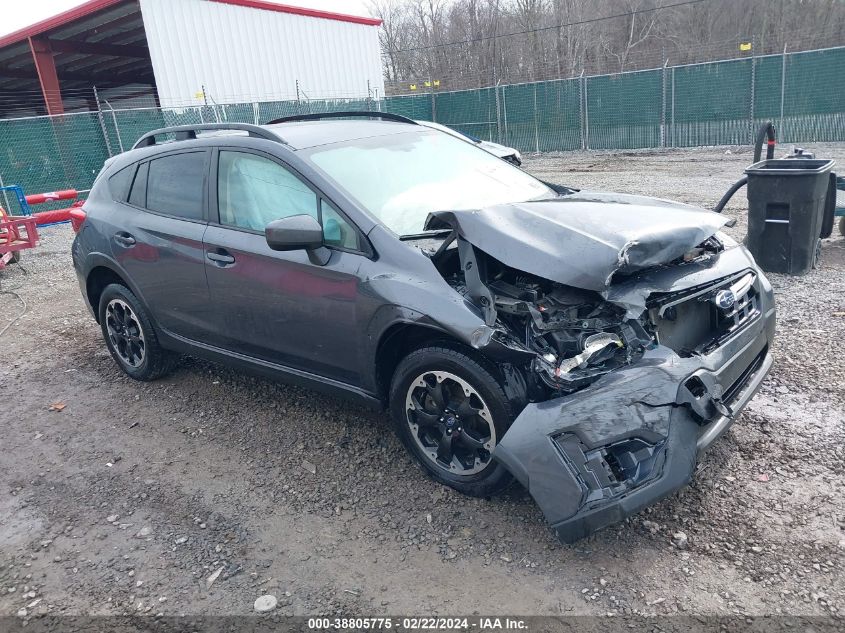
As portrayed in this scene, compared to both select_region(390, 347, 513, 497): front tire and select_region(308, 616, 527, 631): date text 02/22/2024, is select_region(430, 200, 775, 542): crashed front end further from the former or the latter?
select_region(308, 616, 527, 631): date text 02/22/2024

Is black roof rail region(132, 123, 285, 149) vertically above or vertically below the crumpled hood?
above

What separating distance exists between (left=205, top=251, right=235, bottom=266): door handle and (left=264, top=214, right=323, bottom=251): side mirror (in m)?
0.72

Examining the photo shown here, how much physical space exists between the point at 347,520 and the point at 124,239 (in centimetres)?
283

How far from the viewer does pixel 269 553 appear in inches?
122

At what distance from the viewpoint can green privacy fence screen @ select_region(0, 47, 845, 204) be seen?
16094 millimetres

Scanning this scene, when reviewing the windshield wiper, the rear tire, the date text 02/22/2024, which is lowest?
the date text 02/22/2024

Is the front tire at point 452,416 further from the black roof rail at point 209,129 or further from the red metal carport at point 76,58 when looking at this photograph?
the red metal carport at point 76,58

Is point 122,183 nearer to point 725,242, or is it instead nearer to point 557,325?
point 557,325

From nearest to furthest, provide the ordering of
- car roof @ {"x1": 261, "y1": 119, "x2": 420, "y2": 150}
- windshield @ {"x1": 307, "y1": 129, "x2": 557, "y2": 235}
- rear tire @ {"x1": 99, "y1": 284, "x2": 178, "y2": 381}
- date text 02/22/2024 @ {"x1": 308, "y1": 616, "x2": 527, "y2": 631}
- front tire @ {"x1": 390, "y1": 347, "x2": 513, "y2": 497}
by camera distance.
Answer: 1. date text 02/22/2024 @ {"x1": 308, "y1": 616, "x2": 527, "y2": 631}
2. front tire @ {"x1": 390, "y1": 347, "x2": 513, "y2": 497}
3. windshield @ {"x1": 307, "y1": 129, "x2": 557, "y2": 235}
4. car roof @ {"x1": 261, "y1": 119, "x2": 420, "y2": 150}
5. rear tire @ {"x1": 99, "y1": 284, "x2": 178, "y2": 381}

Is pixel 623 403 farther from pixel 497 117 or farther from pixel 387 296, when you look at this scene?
pixel 497 117

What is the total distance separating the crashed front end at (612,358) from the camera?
8.75 ft

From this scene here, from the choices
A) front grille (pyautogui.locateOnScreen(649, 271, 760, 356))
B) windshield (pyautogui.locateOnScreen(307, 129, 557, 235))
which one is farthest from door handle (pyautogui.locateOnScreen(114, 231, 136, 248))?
front grille (pyautogui.locateOnScreen(649, 271, 760, 356))

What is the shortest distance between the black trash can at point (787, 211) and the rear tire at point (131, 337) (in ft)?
18.3

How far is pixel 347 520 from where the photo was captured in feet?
10.8
